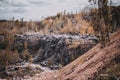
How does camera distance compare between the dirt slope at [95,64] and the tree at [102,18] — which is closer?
the dirt slope at [95,64]

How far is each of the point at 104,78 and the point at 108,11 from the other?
26284mm

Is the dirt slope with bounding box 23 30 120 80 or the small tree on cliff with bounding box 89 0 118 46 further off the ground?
the small tree on cliff with bounding box 89 0 118 46

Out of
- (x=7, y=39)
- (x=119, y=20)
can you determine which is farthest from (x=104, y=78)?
(x=7, y=39)

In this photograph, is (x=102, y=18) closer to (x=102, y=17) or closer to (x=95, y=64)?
(x=102, y=17)

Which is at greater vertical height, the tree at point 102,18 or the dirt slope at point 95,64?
the tree at point 102,18

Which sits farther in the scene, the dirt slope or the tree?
the tree

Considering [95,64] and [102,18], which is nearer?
[95,64]

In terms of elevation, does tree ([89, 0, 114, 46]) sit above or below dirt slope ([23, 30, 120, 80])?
above

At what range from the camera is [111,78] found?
25.6 m

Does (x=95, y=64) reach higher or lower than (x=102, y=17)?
lower

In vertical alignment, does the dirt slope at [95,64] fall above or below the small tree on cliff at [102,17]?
below

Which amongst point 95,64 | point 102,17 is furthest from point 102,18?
point 95,64

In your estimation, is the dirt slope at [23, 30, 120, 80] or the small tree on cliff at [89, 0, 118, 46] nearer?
the dirt slope at [23, 30, 120, 80]

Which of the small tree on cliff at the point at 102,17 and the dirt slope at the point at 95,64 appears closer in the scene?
the dirt slope at the point at 95,64
